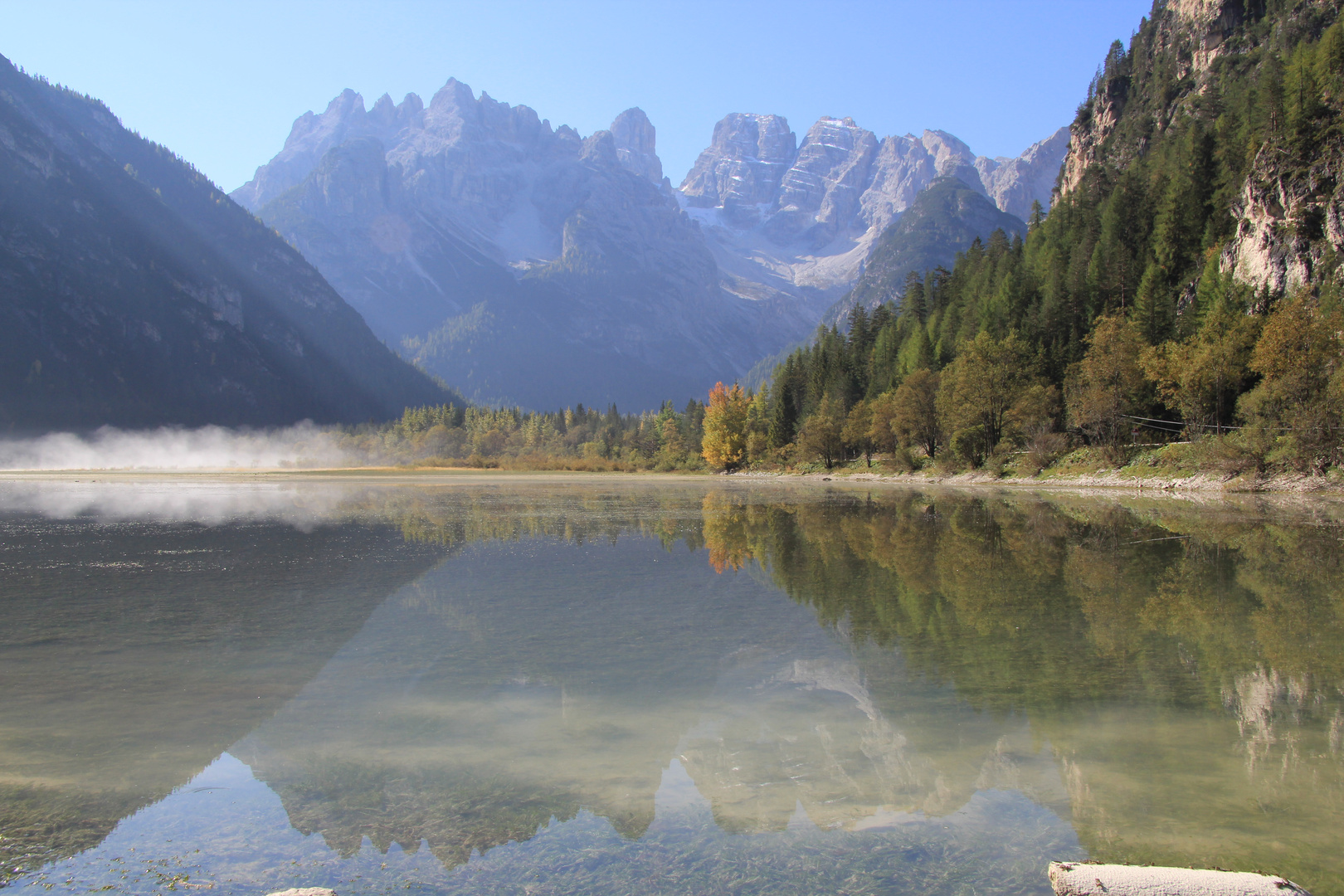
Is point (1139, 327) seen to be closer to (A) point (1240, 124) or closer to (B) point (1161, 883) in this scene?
(A) point (1240, 124)

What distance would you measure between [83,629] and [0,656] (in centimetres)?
163

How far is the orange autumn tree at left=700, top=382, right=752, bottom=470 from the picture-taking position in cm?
11756

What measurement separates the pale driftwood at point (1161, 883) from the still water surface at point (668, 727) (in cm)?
44

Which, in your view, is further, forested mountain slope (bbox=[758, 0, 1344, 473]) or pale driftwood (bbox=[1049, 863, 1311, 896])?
forested mountain slope (bbox=[758, 0, 1344, 473])

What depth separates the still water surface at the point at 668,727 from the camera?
5480 mm

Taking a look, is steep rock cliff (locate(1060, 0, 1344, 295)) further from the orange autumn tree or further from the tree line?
the orange autumn tree

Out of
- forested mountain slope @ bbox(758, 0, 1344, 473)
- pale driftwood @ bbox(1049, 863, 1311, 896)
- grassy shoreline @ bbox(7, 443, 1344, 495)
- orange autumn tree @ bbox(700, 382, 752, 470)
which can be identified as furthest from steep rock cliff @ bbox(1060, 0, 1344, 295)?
pale driftwood @ bbox(1049, 863, 1311, 896)

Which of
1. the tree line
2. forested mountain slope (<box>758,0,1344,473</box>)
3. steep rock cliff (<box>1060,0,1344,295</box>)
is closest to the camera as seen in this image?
the tree line

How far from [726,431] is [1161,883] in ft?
374

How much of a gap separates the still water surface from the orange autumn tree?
99146 millimetres

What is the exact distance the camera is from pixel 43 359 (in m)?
195

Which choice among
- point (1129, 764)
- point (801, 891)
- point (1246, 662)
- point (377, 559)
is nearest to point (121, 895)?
point (801, 891)

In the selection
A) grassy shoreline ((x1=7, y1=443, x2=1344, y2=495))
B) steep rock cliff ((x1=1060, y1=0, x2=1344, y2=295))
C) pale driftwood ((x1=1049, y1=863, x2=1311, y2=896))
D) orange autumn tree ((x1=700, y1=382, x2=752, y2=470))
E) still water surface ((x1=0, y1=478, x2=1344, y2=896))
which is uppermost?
steep rock cliff ((x1=1060, y1=0, x2=1344, y2=295))

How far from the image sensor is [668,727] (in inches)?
314
